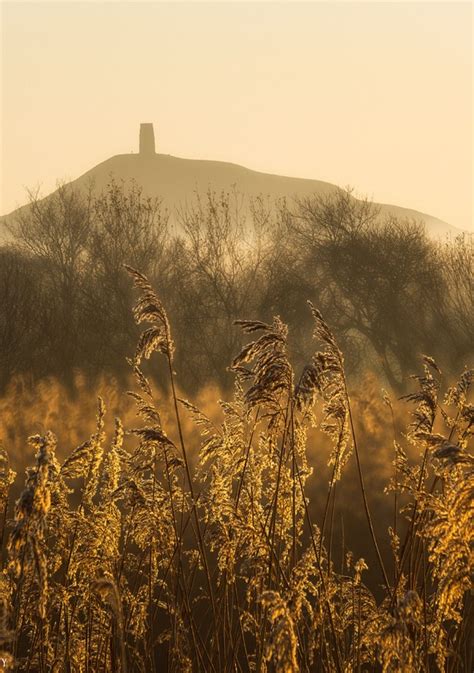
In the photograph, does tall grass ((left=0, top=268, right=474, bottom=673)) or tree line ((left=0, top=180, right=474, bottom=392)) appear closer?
tall grass ((left=0, top=268, right=474, bottom=673))

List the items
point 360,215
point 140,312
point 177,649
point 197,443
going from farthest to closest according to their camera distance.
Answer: point 360,215, point 197,443, point 177,649, point 140,312

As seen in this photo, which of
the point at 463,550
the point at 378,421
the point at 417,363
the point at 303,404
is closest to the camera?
the point at 463,550

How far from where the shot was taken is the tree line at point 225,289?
126 feet

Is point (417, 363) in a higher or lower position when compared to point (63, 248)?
lower

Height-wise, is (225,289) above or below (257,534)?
above

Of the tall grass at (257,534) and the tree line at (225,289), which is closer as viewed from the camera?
the tall grass at (257,534)

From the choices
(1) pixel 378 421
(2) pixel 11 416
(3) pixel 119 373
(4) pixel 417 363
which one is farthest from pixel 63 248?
(1) pixel 378 421

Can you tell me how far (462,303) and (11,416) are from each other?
23.0 metres

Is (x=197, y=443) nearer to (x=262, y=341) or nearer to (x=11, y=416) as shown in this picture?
(x=11, y=416)

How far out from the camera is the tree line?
3853 cm

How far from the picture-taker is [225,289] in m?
43.2

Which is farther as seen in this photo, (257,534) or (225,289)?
(225,289)

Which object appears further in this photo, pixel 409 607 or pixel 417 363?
pixel 417 363

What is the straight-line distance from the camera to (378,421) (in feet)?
70.0
